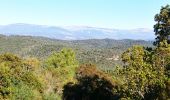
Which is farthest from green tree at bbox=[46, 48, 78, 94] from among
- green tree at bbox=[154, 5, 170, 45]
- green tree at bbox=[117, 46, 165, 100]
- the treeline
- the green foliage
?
green tree at bbox=[117, 46, 165, 100]

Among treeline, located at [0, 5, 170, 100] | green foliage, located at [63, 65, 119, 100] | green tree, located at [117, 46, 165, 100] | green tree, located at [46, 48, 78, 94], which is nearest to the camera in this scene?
green tree, located at [117, 46, 165, 100]

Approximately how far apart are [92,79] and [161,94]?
34.8m

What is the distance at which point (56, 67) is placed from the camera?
99.4 meters

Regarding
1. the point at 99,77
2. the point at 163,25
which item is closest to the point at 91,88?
the point at 99,77

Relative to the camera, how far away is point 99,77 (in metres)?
71.5

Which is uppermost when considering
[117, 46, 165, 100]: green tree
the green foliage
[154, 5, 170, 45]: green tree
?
[154, 5, 170, 45]: green tree

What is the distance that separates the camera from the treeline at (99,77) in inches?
1407

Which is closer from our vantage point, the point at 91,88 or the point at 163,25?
the point at 163,25

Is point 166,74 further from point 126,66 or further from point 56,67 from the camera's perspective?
point 56,67

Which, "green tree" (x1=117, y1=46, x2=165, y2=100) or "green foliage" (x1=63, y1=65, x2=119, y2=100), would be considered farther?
"green foliage" (x1=63, y1=65, x2=119, y2=100)

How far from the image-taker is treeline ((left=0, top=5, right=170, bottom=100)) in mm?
35750

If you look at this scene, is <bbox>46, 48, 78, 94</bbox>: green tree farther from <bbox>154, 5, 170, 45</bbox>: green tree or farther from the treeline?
<bbox>154, 5, 170, 45</bbox>: green tree

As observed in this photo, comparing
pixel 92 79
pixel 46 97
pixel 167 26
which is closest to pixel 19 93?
pixel 46 97

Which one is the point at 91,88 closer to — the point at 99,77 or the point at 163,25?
the point at 99,77
